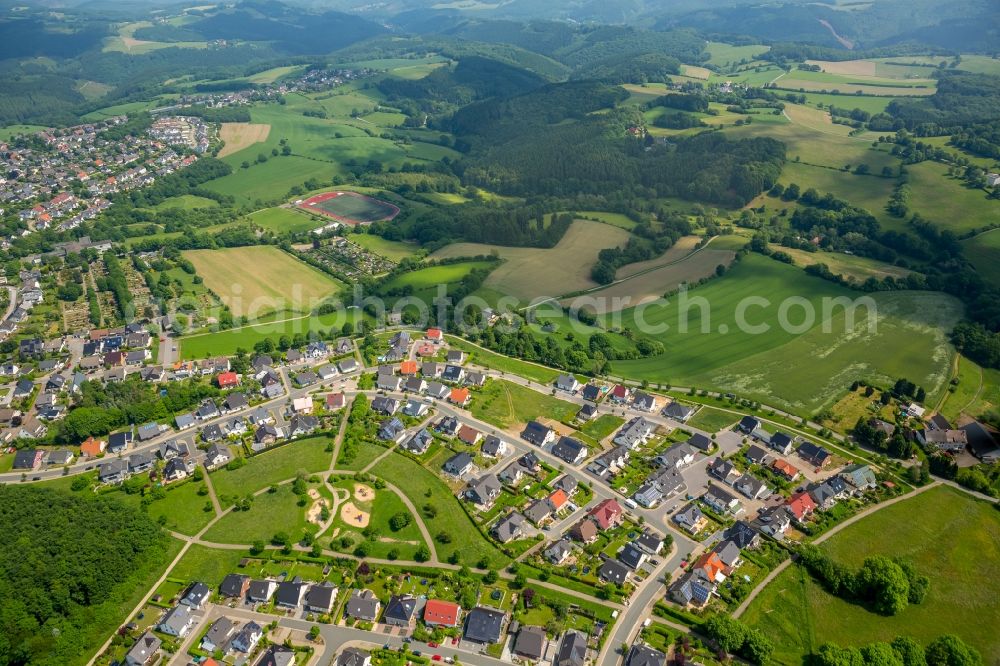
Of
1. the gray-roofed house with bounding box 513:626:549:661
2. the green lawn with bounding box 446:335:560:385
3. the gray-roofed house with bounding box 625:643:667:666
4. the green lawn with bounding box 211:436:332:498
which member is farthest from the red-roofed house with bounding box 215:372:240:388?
the gray-roofed house with bounding box 625:643:667:666

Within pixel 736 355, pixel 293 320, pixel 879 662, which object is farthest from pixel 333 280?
pixel 879 662

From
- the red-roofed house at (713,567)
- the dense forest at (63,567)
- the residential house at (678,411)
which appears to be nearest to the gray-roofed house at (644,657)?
the red-roofed house at (713,567)

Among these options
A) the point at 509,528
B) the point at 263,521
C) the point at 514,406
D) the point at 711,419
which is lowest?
the point at 263,521

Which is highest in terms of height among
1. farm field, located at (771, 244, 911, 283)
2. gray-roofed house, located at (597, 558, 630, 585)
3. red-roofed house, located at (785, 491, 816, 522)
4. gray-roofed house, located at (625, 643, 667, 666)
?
farm field, located at (771, 244, 911, 283)

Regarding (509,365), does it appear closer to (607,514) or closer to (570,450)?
(570,450)

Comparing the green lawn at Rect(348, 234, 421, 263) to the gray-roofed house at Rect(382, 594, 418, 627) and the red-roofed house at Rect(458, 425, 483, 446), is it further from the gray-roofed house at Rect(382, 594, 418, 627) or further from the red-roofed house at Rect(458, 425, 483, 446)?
the gray-roofed house at Rect(382, 594, 418, 627)

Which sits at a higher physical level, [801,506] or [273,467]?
[801,506]

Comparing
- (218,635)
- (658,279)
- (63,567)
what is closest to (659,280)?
(658,279)
